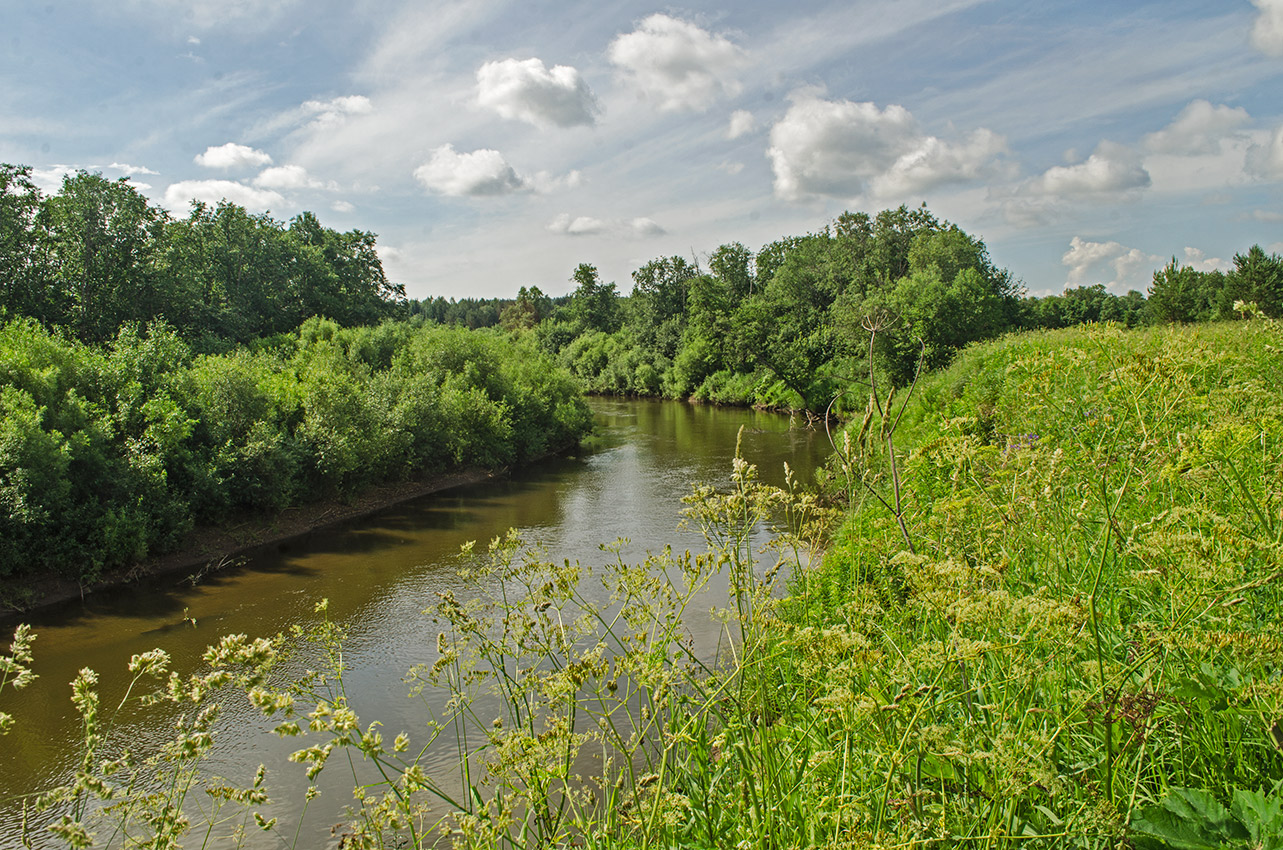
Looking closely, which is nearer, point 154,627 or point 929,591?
point 929,591

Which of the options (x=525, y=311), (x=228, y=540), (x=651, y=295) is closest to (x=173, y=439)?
(x=228, y=540)

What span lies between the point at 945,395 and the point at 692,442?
1453 centimetres

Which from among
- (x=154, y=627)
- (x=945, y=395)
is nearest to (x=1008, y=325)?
(x=945, y=395)

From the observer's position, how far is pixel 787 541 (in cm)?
291

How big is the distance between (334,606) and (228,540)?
15.7ft

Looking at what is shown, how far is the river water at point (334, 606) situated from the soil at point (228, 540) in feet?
1.38

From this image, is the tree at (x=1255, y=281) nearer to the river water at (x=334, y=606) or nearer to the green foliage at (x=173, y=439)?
the river water at (x=334, y=606)

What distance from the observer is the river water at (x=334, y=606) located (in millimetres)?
7539

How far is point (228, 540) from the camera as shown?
1504cm

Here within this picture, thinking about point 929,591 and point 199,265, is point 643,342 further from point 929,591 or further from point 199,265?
point 929,591

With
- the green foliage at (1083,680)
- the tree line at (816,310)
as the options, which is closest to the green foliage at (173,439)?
the green foliage at (1083,680)

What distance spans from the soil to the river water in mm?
419

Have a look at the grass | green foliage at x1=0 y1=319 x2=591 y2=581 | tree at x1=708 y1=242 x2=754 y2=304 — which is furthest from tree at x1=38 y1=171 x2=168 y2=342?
tree at x1=708 y1=242 x2=754 y2=304

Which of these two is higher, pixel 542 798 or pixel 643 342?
pixel 643 342
